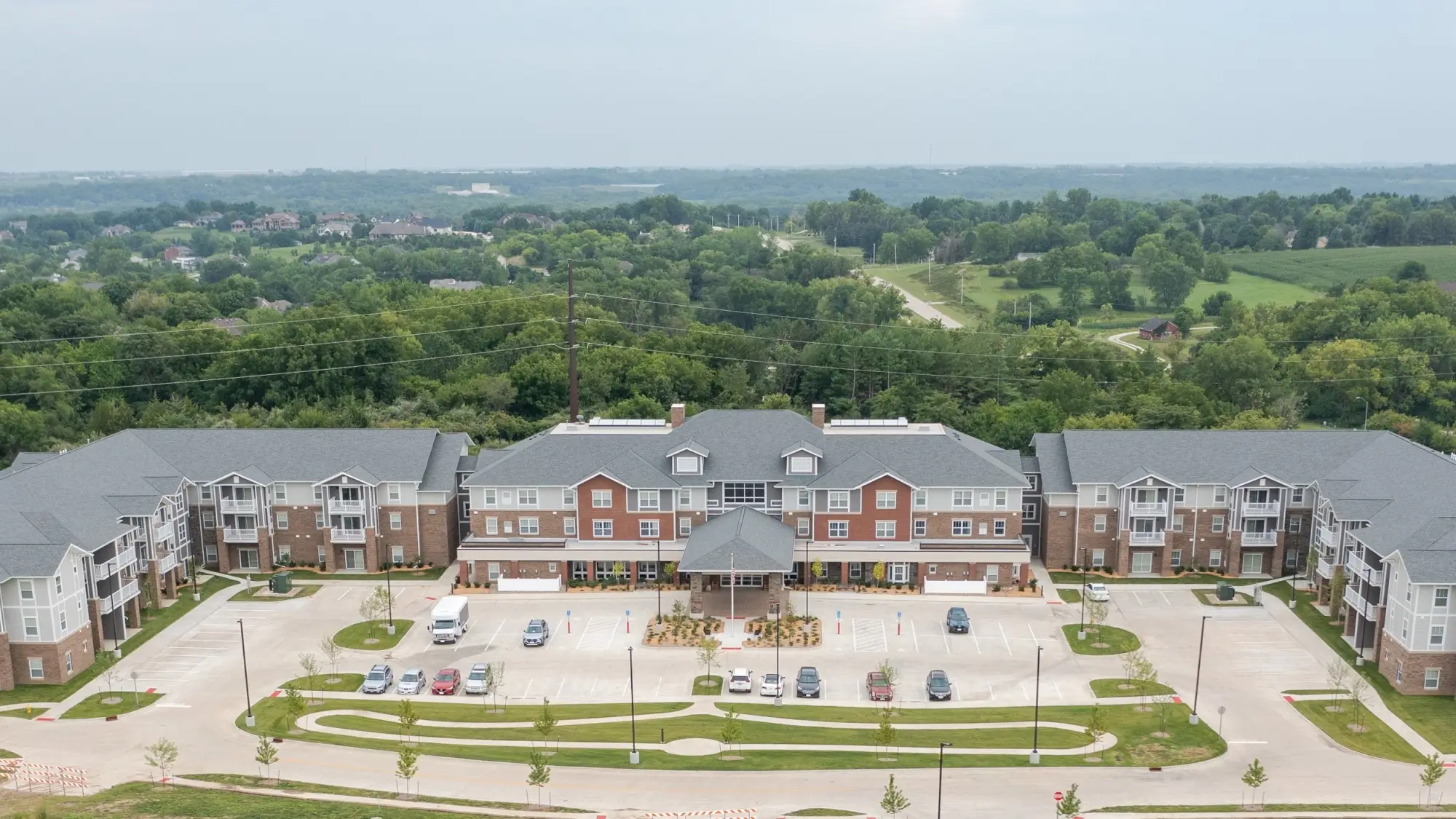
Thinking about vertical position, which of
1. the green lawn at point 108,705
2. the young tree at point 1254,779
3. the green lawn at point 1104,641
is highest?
the young tree at point 1254,779

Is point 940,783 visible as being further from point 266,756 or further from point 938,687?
point 266,756

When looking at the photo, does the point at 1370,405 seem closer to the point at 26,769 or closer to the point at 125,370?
the point at 26,769

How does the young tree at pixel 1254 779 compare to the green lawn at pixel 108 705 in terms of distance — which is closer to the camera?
the young tree at pixel 1254 779

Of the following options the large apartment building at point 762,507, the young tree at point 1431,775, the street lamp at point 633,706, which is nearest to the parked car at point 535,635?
the street lamp at point 633,706

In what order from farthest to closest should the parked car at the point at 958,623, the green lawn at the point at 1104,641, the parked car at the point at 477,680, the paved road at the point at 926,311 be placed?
the paved road at the point at 926,311
the parked car at the point at 958,623
the green lawn at the point at 1104,641
the parked car at the point at 477,680

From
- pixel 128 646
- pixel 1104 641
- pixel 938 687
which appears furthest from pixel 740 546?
pixel 128 646

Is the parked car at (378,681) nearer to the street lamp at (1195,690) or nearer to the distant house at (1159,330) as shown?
the street lamp at (1195,690)

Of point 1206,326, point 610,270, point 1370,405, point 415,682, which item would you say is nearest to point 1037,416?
point 1370,405

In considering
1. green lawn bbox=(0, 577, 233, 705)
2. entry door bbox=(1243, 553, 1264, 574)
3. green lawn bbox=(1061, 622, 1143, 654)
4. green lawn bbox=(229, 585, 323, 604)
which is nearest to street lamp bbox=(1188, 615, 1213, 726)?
green lawn bbox=(1061, 622, 1143, 654)
